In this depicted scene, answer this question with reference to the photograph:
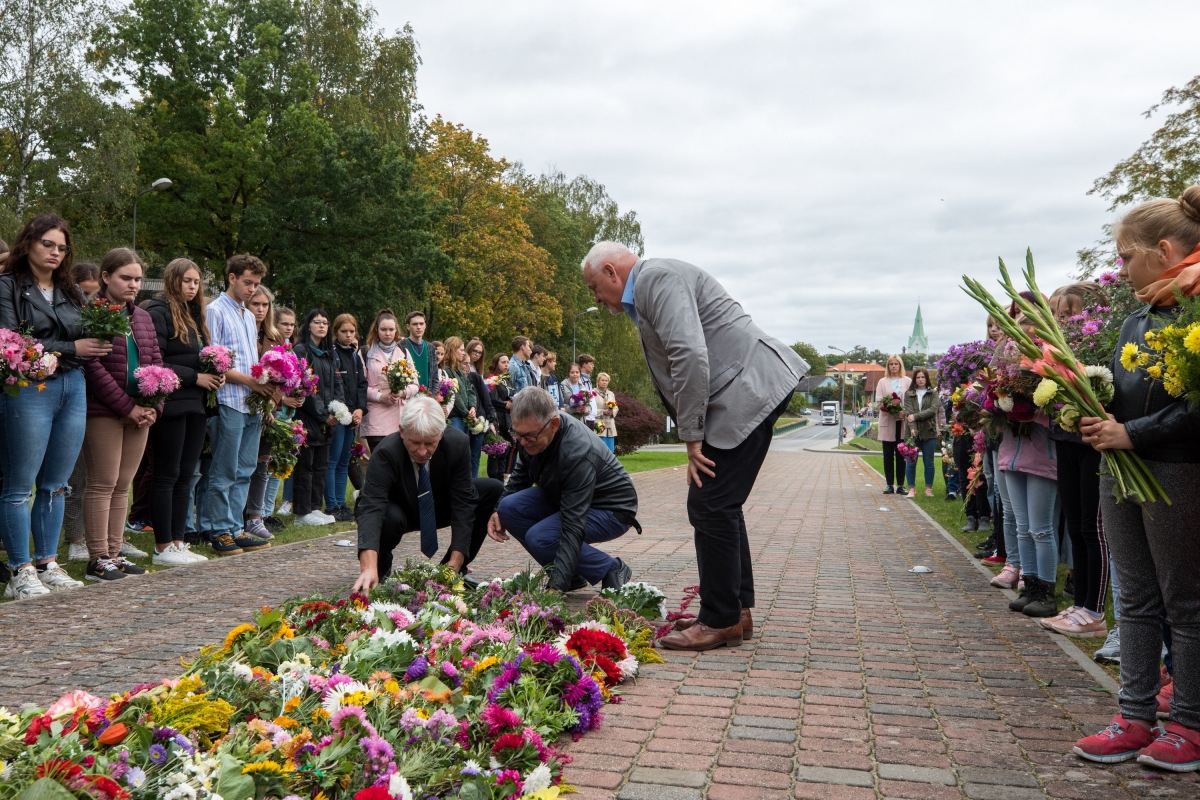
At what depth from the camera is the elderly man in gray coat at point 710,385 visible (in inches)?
192

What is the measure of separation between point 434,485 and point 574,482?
0.93m

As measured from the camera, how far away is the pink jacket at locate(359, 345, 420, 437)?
10648 millimetres

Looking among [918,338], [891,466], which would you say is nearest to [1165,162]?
[891,466]

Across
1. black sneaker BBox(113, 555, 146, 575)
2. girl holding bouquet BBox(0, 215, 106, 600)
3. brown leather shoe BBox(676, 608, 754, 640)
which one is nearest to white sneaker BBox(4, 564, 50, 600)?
girl holding bouquet BBox(0, 215, 106, 600)

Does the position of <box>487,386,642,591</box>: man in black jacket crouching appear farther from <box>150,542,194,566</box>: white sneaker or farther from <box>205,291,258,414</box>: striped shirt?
<box>205,291,258,414</box>: striped shirt

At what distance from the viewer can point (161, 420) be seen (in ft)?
24.1

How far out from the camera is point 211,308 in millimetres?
8156

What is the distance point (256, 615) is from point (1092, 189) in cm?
3017

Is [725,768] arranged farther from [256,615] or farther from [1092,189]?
[1092,189]

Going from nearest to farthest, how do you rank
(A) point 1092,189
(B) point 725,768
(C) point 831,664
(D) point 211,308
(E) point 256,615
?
(B) point 725,768 < (E) point 256,615 < (C) point 831,664 < (D) point 211,308 < (A) point 1092,189

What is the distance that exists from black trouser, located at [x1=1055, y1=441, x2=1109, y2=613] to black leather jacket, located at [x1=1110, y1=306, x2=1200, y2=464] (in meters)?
1.84

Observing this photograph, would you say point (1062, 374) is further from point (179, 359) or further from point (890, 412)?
point (890, 412)

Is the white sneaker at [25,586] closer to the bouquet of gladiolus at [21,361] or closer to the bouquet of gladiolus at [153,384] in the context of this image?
the bouquet of gladiolus at [21,361]

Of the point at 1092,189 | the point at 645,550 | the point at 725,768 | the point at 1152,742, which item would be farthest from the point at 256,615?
the point at 1092,189
